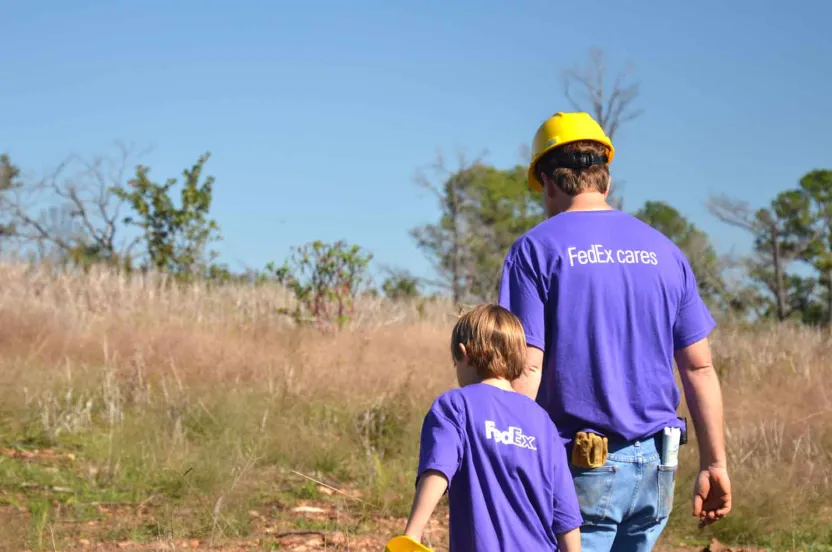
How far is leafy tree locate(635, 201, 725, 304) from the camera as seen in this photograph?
32.0 m

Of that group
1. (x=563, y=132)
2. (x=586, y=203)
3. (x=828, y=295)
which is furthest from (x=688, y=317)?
(x=828, y=295)

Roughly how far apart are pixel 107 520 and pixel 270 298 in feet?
34.4

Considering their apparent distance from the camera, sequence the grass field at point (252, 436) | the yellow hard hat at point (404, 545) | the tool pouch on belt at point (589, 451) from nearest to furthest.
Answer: the yellow hard hat at point (404, 545), the tool pouch on belt at point (589, 451), the grass field at point (252, 436)

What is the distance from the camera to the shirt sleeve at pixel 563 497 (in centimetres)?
269

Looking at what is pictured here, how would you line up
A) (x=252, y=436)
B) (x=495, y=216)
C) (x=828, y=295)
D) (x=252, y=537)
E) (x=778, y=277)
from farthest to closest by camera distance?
1. (x=495, y=216)
2. (x=778, y=277)
3. (x=828, y=295)
4. (x=252, y=436)
5. (x=252, y=537)

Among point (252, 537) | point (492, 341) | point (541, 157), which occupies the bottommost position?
point (252, 537)

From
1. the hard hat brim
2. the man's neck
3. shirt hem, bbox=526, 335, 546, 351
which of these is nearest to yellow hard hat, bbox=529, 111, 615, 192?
the hard hat brim

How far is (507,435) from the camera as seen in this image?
8.61 ft

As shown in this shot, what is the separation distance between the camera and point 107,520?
21.0ft

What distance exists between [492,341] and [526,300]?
226 millimetres

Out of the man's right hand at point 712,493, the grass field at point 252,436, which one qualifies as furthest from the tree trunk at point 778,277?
the man's right hand at point 712,493

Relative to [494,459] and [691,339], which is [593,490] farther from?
[691,339]

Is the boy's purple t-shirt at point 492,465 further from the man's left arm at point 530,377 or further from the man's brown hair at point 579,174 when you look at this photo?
the man's brown hair at point 579,174

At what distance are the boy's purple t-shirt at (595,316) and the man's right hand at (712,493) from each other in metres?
0.32
